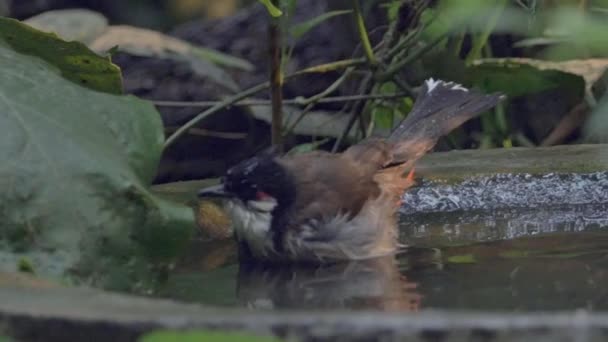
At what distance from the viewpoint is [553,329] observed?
211 cm

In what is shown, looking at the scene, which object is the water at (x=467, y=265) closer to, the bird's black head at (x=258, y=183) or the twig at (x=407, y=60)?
the bird's black head at (x=258, y=183)

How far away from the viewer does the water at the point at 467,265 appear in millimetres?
3252

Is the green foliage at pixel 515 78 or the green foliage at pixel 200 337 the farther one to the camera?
the green foliage at pixel 515 78

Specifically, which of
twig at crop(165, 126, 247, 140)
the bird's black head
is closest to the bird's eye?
the bird's black head

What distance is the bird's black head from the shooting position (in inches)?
172

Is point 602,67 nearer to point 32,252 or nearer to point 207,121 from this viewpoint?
point 207,121

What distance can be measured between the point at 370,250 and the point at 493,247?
0.42 meters

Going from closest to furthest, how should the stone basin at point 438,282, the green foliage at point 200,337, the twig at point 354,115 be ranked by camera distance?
the green foliage at point 200,337 → the stone basin at point 438,282 → the twig at point 354,115

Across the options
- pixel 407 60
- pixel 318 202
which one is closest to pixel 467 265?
pixel 318 202

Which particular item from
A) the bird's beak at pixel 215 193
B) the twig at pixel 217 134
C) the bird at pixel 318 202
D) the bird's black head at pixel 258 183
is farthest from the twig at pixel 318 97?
the bird's beak at pixel 215 193

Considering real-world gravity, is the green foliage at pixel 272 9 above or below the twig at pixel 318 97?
above

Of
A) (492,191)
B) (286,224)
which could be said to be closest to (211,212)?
(286,224)

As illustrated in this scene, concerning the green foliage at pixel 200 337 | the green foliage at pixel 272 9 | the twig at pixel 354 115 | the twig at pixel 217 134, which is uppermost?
the green foliage at pixel 272 9

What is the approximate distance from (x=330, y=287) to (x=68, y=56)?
1211 mm
